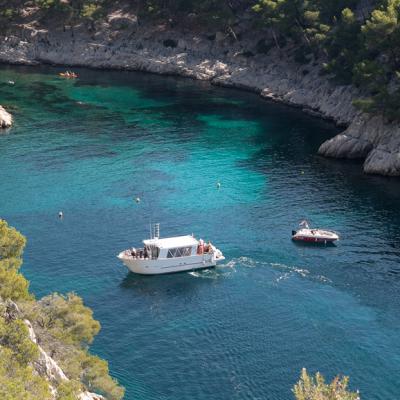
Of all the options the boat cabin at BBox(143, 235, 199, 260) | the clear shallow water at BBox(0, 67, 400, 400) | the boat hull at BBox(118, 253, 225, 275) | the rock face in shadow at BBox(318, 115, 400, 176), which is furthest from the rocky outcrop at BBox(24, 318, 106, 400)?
the rock face in shadow at BBox(318, 115, 400, 176)

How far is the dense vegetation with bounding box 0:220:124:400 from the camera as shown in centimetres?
5546

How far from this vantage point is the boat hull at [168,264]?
99.9m

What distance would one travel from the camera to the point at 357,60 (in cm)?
15538

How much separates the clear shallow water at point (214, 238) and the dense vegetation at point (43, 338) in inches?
333

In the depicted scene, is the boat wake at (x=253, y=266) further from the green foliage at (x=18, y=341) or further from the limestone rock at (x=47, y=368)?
the green foliage at (x=18, y=341)

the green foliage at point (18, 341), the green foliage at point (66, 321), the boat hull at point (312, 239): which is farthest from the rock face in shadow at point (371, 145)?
the green foliage at point (18, 341)

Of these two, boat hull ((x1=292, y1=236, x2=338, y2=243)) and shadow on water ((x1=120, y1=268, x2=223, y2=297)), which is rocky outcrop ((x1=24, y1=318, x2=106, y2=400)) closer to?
shadow on water ((x1=120, y1=268, x2=223, y2=297))

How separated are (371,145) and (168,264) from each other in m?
55.3

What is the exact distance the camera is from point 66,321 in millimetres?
71500

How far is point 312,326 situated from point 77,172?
59647 mm

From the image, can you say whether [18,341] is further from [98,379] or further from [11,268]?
[11,268]

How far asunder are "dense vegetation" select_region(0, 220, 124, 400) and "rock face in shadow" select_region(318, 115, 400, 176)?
73869 millimetres

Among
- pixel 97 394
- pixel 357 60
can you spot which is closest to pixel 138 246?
pixel 97 394

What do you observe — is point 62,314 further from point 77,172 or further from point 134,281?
point 77,172
